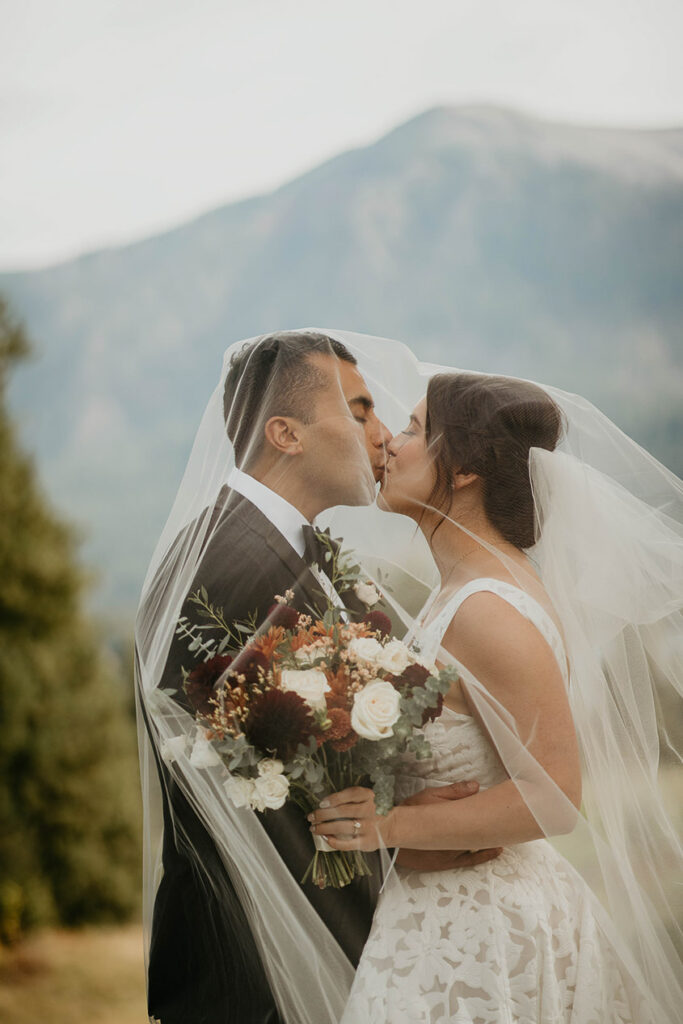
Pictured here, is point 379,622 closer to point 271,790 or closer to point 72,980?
point 271,790

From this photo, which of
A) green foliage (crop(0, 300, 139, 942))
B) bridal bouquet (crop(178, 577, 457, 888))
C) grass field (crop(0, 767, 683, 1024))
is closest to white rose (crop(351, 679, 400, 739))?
bridal bouquet (crop(178, 577, 457, 888))

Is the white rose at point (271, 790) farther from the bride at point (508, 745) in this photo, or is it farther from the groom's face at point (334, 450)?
the groom's face at point (334, 450)

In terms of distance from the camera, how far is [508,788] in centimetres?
180

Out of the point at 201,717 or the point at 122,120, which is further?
the point at 122,120

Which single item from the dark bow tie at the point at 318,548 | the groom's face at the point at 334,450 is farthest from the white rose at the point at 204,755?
the groom's face at the point at 334,450

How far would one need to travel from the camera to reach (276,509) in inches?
81.6

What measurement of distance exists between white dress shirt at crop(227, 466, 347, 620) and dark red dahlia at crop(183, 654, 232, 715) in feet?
1.11

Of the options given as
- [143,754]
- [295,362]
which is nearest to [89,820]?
[143,754]

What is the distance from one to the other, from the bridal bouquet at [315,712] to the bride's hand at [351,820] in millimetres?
24

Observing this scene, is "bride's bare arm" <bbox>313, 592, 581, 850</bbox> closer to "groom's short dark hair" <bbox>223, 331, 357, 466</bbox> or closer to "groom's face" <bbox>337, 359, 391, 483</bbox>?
"groom's face" <bbox>337, 359, 391, 483</bbox>

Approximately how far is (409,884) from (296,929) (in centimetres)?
26

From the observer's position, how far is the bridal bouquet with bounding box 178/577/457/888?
1.66 m

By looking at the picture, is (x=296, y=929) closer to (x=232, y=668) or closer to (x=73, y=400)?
(x=232, y=668)

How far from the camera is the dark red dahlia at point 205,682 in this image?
1812mm
